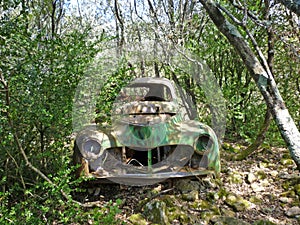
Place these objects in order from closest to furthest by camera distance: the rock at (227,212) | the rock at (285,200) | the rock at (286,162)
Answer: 1. the rock at (227,212)
2. the rock at (285,200)
3. the rock at (286,162)

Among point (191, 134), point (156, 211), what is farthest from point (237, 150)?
point (156, 211)

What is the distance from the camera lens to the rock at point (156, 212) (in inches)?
130

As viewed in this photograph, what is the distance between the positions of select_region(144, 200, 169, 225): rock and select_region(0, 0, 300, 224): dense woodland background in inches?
19.5

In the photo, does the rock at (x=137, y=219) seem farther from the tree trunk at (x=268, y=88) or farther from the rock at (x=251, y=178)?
the tree trunk at (x=268, y=88)

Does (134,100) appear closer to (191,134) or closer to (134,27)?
(191,134)

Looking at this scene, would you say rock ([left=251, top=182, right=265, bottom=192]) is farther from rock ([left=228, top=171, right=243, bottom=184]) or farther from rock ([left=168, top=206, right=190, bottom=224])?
rock ([left=168, top=206, right=190, bottom=224])

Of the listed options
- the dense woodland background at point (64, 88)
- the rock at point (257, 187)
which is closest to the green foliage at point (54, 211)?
the dense woodland background at point (64, 88)

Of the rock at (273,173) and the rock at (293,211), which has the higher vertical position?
the rock at (273,173)

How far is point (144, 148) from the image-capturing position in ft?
12.7

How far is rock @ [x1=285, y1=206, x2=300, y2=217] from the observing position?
11.3 feet

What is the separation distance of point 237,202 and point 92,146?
74.9 inches

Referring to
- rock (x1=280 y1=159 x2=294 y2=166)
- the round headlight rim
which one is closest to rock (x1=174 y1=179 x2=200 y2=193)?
the round headlight rim

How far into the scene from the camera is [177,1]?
766cm

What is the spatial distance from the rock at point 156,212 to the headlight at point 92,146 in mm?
875
